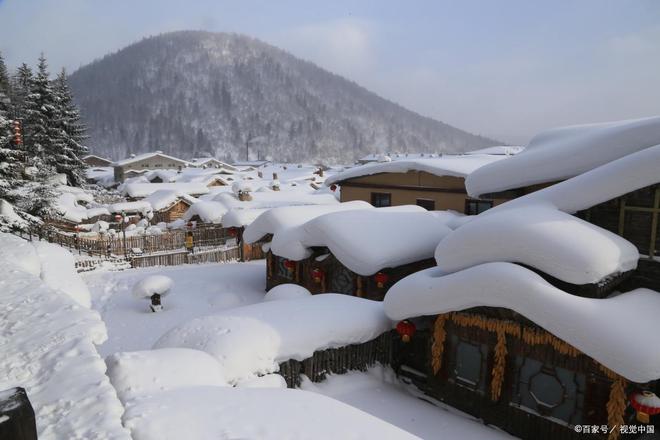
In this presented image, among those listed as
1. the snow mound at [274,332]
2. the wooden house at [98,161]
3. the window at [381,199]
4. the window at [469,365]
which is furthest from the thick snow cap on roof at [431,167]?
the wooden house at [98,161]

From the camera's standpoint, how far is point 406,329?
9.80 m

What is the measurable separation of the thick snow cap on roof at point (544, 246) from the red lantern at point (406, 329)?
1765 mm

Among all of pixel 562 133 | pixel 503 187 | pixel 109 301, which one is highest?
pixel 562 133

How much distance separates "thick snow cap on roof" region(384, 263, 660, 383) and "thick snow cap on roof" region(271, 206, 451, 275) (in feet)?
12.1

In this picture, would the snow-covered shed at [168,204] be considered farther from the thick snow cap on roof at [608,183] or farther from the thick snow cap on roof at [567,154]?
the thick snow cap on roof at [608,183]

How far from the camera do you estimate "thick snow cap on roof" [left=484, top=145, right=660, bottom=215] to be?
7680mm

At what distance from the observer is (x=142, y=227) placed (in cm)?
3638

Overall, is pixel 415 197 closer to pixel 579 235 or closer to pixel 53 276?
pixel 579 235

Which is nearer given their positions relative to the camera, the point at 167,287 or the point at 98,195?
the point at 167,287

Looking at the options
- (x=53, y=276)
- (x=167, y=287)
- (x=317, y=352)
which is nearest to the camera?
(x=317, y=352)

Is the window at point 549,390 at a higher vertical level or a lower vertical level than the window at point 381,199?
lower

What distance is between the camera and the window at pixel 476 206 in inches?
732

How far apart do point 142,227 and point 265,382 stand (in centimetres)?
3255

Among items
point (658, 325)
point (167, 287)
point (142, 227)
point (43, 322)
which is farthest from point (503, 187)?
point (142, 227)
